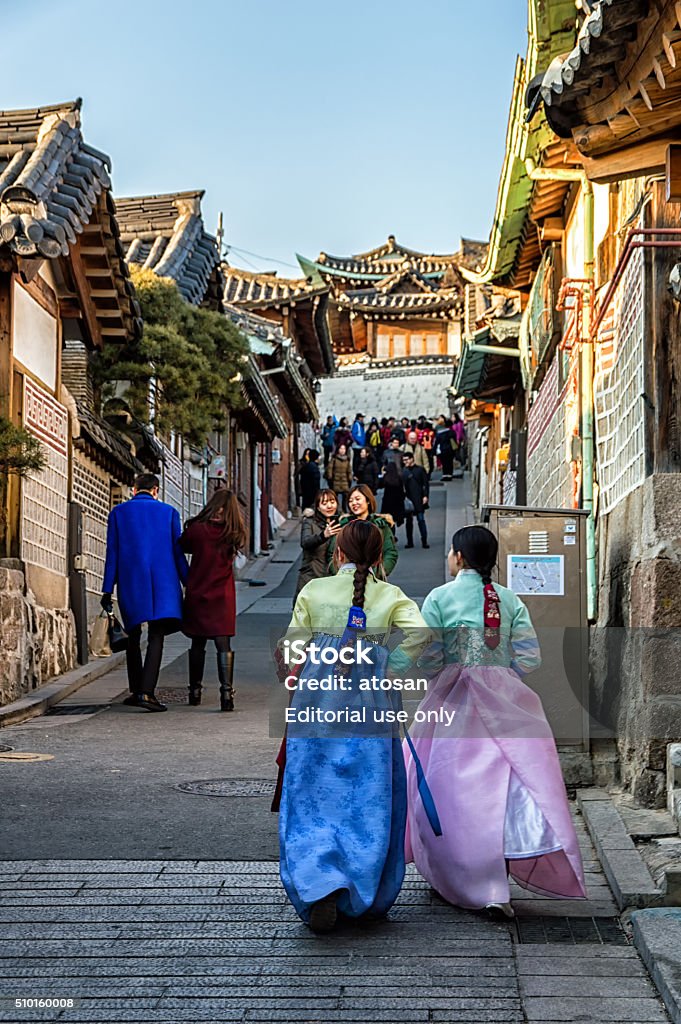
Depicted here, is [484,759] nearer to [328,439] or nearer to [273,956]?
[273,956]

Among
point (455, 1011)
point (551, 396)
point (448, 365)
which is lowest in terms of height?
point (455, 1011)

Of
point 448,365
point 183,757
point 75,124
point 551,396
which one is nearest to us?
point 183,757

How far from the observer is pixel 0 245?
11398 millimetres

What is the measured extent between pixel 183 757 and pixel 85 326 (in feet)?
26.4

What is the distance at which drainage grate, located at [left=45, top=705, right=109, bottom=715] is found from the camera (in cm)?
1183

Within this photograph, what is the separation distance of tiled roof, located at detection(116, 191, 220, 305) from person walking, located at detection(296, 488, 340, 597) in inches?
469

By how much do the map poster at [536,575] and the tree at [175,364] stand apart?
369 inches

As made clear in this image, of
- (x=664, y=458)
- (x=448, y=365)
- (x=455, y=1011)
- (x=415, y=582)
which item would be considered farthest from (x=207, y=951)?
(x=448, y=365)

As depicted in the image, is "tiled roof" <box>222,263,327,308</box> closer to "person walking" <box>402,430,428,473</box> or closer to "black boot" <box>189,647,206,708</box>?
"person walking" <box>402,430,428,473</box>

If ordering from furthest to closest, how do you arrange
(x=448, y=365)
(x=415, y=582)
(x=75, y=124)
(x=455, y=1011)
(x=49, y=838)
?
(x=448, y=365), (x=415, y=582), (x=75, y=124), (x=49, y=838), (x=455, y=1011)

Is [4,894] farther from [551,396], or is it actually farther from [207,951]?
[551,396]

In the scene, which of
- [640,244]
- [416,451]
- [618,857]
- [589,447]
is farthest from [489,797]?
[416,451]

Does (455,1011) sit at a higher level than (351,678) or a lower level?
lower

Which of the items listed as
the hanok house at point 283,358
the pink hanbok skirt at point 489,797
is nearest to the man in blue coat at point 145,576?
the pink hanbok skirt at point 489,797
